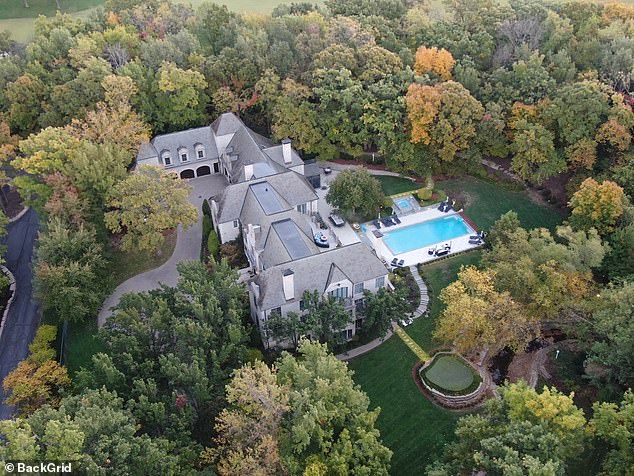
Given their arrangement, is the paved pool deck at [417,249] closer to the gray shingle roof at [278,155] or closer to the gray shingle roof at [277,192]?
the gray shingle roof at [277,192]

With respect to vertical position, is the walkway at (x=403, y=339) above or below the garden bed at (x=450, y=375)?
below

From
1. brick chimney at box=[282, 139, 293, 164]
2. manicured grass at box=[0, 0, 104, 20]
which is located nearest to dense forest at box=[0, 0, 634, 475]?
brick chimney at box=[282, 139, 293, 164]

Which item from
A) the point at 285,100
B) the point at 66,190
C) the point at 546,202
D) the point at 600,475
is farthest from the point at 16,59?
the point at 600,475

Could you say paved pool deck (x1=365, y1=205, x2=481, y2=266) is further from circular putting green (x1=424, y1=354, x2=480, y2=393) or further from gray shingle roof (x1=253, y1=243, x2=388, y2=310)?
circular putting green (x1=424, y1=354, x2=480, y2=393)

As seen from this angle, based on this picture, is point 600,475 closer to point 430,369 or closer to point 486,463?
point 486,463

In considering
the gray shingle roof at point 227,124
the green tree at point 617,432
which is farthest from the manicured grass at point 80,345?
the green tree at point 617,432

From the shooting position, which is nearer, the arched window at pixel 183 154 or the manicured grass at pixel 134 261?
the manicured grass at pixel 134 261
